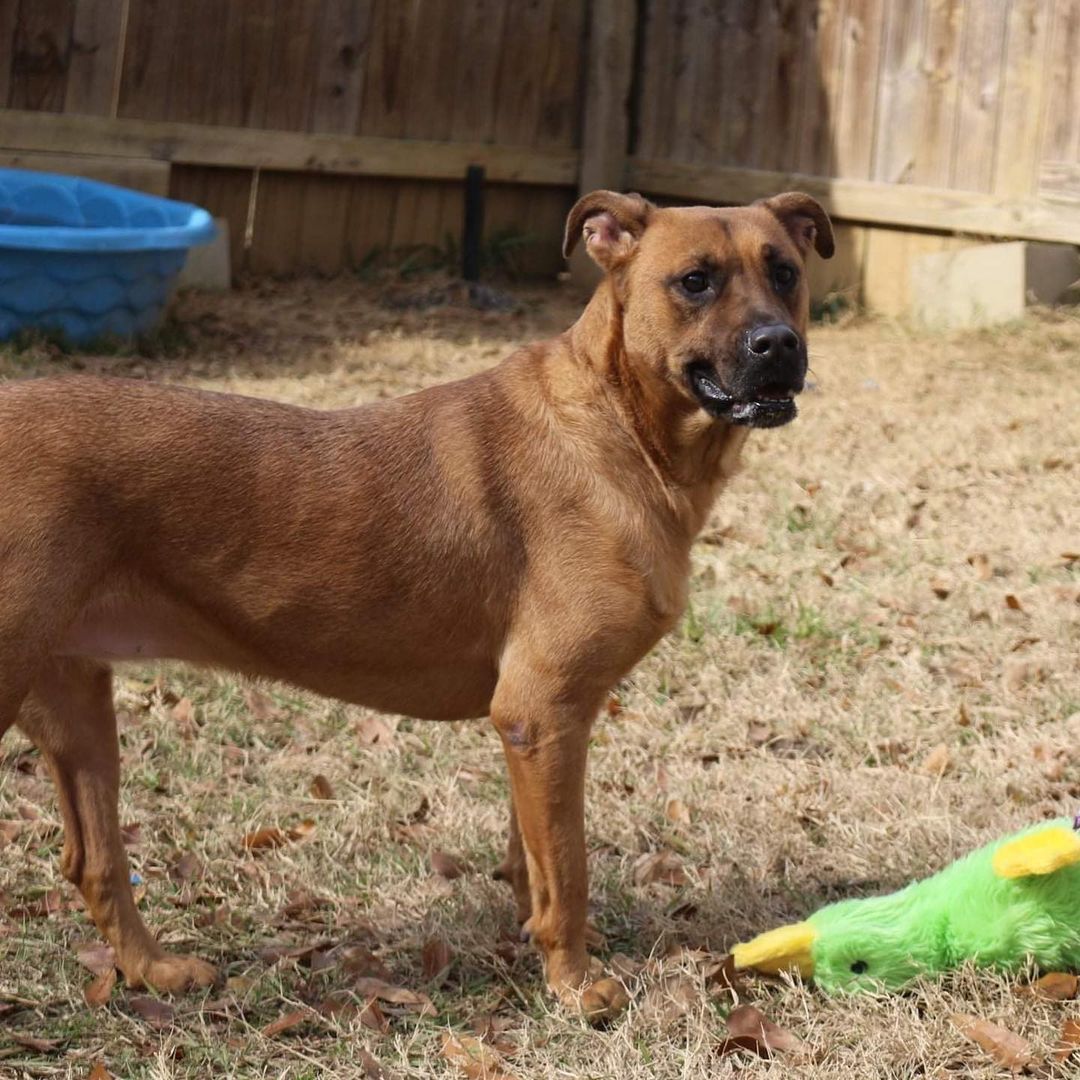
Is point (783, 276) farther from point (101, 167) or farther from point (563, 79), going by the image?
point (563, 79)

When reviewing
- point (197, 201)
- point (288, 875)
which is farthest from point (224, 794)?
point (197, 201)

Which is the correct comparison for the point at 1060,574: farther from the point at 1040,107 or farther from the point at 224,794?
the point at 1040,107

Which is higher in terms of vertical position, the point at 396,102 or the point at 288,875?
the point at 396,102

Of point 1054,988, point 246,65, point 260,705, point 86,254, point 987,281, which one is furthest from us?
point 246,65

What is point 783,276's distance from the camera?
388cm

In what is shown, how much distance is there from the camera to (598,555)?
359 cm

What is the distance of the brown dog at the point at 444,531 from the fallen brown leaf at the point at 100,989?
0.15 feet

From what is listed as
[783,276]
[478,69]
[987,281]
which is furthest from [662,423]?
[478,69]

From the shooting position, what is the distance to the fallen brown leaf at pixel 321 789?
4.67 metres

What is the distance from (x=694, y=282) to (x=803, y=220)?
0.60m

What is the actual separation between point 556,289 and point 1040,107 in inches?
157

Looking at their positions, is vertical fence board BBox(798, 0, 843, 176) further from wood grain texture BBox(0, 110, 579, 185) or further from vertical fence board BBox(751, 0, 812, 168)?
wood grain texture BBox(0, 110, 579, 185)

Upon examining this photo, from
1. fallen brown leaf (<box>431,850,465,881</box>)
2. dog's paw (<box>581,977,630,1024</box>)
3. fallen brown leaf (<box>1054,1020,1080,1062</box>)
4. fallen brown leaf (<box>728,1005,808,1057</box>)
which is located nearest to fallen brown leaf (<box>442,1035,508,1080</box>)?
dog's paw (<box>581,977,630,1024</box>)

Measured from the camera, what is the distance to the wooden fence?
9.97 m
